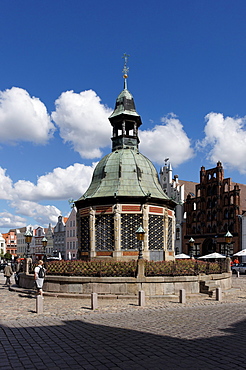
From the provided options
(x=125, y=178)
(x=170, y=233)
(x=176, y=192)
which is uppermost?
(x=176, y=192)

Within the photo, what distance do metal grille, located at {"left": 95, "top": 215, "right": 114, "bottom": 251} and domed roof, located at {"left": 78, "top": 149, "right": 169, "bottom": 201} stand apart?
5.00ft

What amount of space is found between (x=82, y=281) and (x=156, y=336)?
8612mm

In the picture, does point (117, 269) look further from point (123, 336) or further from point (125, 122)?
point (125, 122)

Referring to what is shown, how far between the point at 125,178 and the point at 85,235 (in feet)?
15.8

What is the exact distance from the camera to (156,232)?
26.1 m

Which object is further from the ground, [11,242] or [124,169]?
[124,169]

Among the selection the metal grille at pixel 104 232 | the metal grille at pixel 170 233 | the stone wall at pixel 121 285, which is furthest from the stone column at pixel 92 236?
the stone wall at pixel 121 285

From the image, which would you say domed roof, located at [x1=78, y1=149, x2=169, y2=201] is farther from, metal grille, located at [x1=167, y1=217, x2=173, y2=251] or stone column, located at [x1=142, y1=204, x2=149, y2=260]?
metal grille, located at [x1=167, y1=217, x2=173, y2=251]

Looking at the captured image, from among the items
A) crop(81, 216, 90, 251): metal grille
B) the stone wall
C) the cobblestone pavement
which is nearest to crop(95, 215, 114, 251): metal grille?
crop(81, 216, 90, 251): metal grille

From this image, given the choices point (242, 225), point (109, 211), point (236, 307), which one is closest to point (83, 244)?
point (109, 211)

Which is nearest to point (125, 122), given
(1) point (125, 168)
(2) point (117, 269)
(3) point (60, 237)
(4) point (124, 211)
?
(1) point (125, 168)

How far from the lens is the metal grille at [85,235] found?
26594 mm

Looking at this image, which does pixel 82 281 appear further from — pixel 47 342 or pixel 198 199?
pixel 198 199

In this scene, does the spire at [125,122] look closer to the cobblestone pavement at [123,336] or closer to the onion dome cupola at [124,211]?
the onion dome cupola at [124,211]
